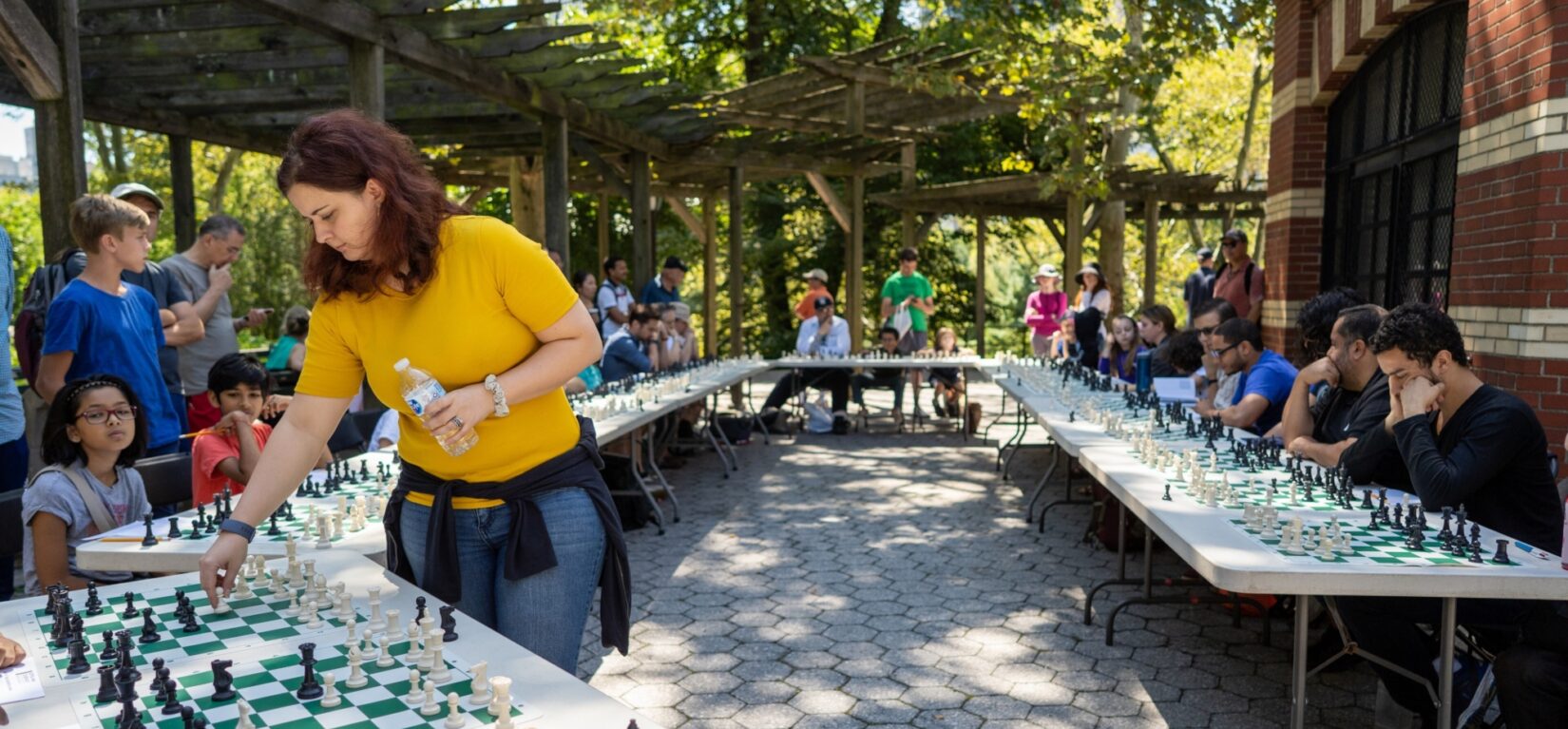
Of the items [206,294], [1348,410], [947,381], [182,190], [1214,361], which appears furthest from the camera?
[947,381]

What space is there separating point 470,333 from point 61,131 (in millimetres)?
4213

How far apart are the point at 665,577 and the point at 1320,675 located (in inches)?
128

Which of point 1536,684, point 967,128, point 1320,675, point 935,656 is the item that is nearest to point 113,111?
point 935,656

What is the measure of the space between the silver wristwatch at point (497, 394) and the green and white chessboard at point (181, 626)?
0.54m

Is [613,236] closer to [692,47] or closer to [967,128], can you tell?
[692,47]

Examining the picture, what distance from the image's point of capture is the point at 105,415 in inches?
147

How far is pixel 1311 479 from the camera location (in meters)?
4.02

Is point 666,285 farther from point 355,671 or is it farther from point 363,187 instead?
point 355,671

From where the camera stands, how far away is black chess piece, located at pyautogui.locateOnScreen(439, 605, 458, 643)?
6.97 ft

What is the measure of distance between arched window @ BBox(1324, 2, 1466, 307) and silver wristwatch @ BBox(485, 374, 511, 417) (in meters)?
6.28

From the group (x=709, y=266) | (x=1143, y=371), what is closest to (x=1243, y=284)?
(x=1143, y=371)

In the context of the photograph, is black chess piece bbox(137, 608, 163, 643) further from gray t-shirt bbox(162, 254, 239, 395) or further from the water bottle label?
gray t-shirt bbox(162, 254, 239, 395)

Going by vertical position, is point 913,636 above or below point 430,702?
below

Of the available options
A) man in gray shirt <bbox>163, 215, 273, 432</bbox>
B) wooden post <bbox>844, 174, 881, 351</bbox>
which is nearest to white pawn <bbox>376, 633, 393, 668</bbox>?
man in gray shirt <bbox>163, 215, 273, 432</bbox>
